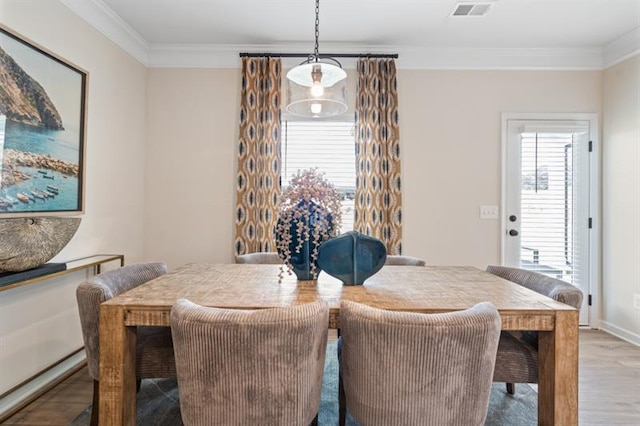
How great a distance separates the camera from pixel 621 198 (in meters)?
3.19

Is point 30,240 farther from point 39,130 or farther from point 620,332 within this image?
point 620,332

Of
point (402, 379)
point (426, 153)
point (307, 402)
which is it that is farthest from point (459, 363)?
point (426, 153)

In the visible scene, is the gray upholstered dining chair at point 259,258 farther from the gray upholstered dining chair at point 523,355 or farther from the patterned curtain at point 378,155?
the gray upholstered dining chair at point 523,355

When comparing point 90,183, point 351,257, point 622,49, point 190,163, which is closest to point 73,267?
point 90,183

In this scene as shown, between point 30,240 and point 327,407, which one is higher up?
point 30,240

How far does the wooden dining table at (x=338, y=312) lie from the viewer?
124 centimetres

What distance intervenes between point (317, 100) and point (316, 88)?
90mm

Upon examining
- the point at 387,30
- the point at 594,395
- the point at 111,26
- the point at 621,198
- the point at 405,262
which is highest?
the point at 387,30

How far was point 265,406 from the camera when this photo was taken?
1.08m

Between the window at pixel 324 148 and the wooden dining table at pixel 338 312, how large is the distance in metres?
2.03

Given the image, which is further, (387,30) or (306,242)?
(387,30)

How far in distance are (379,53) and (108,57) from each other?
8.24 feet

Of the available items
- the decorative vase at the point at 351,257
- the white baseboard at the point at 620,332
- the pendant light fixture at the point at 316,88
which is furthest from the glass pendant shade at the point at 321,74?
the white baseboard at the point at 620,332

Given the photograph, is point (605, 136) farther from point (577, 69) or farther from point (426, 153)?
point (426, 153)
